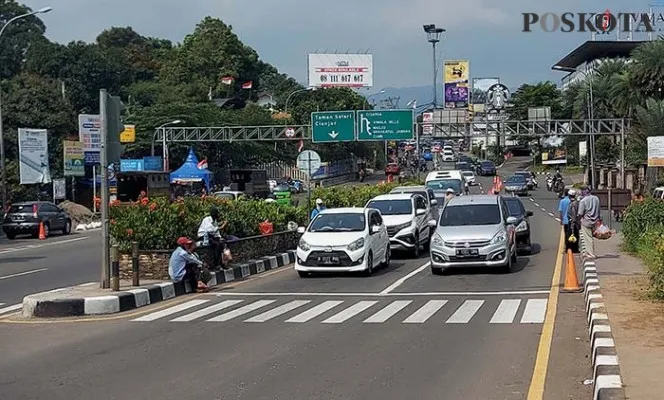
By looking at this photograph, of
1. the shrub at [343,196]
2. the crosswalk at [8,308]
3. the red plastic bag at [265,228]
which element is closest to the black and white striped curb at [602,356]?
the crosswalk at [8,308]

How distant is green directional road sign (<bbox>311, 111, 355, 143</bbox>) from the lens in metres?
55.9

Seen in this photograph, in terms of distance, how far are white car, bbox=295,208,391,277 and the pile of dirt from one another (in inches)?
1172

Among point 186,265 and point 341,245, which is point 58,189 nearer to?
point 341,245

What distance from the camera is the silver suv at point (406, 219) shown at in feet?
86.2

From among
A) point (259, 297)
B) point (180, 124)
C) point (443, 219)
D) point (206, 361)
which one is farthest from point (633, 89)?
point (206, 361)

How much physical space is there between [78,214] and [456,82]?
3908 inches

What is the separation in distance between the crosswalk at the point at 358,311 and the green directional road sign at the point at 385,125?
39630mm

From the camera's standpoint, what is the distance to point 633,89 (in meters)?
63.6

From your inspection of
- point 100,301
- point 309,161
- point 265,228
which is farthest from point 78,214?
point 100,301

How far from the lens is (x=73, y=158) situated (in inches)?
2028

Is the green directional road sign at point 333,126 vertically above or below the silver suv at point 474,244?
above

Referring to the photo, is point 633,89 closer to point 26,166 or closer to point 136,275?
point 26,166

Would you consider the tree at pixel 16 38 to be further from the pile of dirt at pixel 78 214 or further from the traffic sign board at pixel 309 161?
the traffic sign board at pixel 309 161

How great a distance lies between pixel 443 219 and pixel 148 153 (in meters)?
55.1
